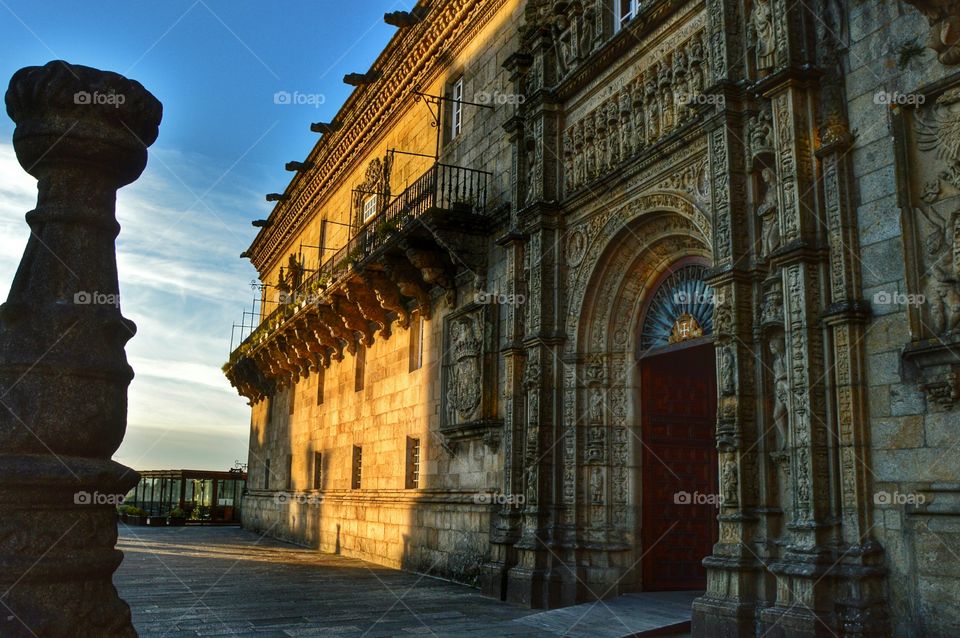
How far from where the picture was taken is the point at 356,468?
19516mm

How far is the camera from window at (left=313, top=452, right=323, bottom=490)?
22.7m

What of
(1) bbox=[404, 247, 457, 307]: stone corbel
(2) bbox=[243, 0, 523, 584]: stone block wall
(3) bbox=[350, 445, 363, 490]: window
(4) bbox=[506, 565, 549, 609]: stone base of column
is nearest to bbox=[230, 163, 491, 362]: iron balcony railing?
(2) bbox=[243, 0, 523, 584]: stone block wall

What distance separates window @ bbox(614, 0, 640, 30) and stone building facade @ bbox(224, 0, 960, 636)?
0.04 m

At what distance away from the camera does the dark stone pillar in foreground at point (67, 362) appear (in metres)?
3.03

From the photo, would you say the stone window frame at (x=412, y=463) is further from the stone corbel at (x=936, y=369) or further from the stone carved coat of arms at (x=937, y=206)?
the stone carved coat of arms at (x=937, y=206)

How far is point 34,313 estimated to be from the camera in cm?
330

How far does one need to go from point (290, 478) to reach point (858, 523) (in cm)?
2149

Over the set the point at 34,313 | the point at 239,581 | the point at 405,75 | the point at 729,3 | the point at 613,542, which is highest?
the point at 405,75

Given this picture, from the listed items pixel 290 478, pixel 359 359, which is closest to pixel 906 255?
pixel 359 359

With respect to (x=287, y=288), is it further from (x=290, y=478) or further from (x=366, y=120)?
(x=366, y=120)

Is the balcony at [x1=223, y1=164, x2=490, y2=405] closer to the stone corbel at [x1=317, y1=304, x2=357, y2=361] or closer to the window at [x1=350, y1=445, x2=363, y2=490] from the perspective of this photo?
the stone corbel at [x1=317, y1=304, x2=357, y2=361]

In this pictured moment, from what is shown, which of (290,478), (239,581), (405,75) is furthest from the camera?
(290,478)

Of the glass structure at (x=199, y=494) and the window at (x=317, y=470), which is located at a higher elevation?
the window at (x=317, y=470)

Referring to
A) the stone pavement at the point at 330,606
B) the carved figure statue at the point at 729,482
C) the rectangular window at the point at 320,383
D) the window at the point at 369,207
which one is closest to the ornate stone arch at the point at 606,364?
the stone pavement at the point at 330,606
